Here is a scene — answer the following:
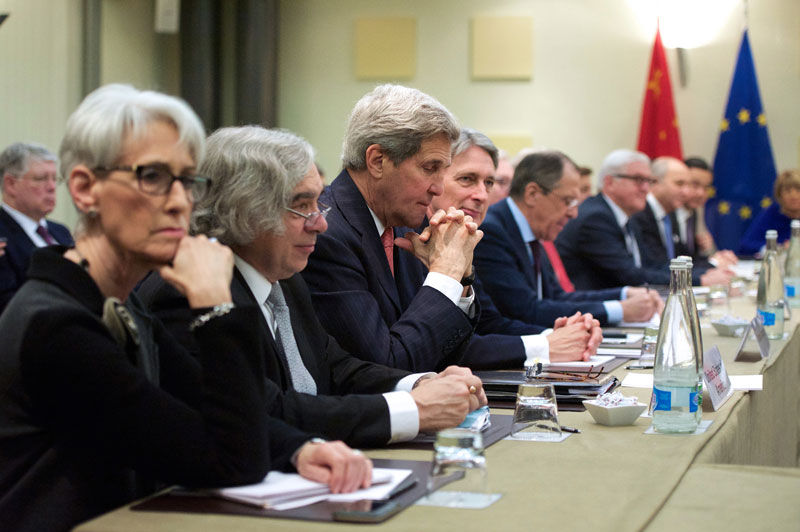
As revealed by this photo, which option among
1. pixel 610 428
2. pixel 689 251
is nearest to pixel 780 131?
pixel 689 251

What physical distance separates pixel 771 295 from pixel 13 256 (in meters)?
3.78

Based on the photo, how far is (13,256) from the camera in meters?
5.44

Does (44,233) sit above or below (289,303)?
below

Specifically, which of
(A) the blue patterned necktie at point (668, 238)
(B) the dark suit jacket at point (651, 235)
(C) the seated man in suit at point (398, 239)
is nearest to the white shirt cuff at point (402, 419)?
(C) the seated man in suit at point (398, 239)

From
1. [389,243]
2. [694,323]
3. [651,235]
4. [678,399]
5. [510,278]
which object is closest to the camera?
[678,399]

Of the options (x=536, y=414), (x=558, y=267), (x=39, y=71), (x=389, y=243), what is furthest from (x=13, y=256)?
(x=536, y=414)

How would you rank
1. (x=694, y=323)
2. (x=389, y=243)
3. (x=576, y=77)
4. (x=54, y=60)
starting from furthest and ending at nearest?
(x=576, y=77)
(x=54, y=60)
(x=389, y=243)
(x=694, y=323)

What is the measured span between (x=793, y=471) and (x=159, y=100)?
1143 mm

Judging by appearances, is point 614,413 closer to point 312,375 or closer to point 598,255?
point 312,375

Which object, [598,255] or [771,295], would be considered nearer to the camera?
[771,295]

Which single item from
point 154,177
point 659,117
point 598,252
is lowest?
point 598,252

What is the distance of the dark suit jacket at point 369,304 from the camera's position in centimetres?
243

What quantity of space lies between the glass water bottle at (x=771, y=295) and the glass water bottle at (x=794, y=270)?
40.2 inches

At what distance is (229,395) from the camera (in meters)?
1.49
